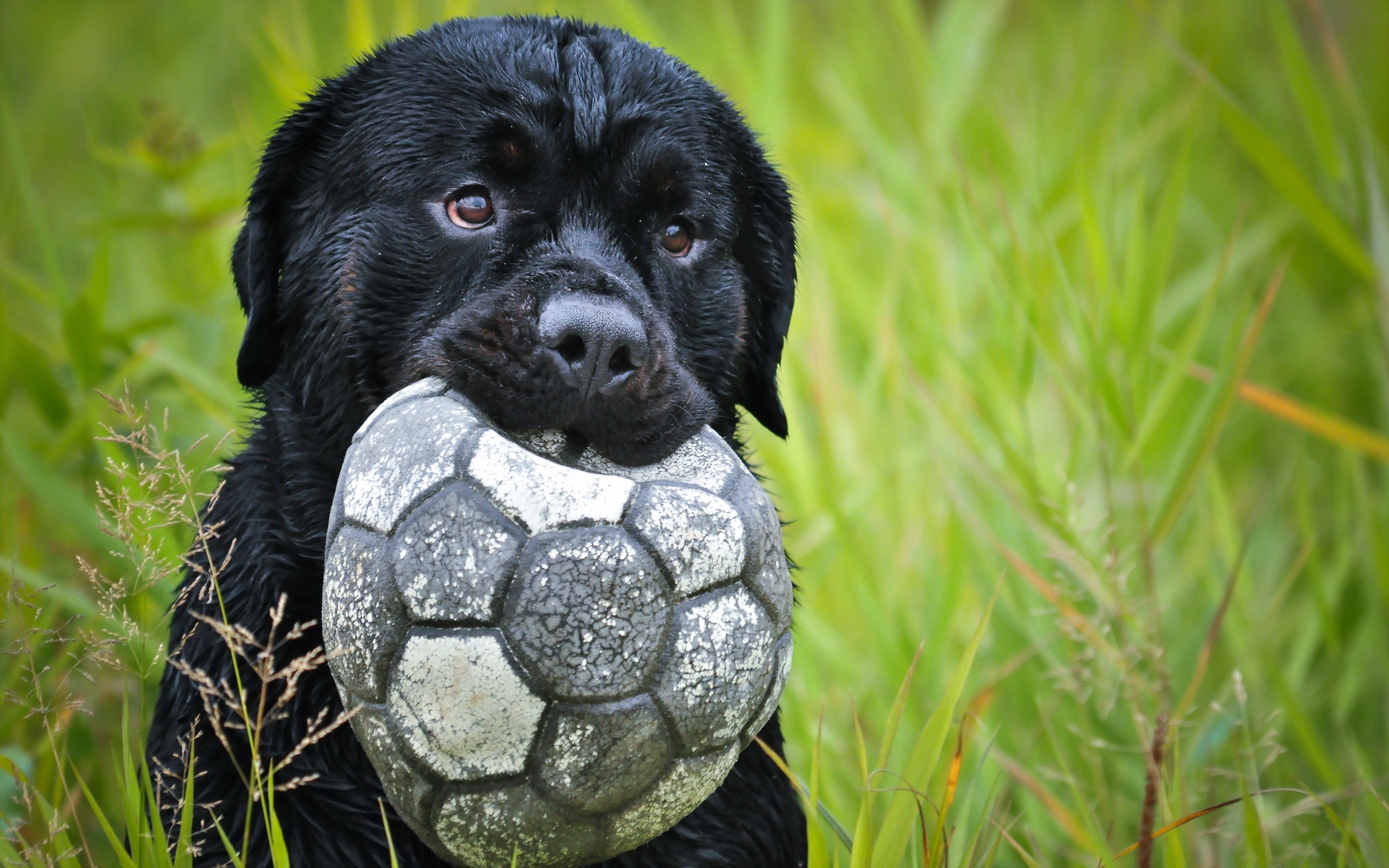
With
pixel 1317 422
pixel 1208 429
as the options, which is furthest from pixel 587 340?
pixel 1317 422

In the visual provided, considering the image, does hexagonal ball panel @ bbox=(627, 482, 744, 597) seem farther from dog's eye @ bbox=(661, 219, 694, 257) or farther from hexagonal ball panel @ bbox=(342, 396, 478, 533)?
dog's eye @ bbox=(661, 219, 694, 257)

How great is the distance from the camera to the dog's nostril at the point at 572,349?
1979mm

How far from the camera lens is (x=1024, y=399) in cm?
327

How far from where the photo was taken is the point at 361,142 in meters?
2.36

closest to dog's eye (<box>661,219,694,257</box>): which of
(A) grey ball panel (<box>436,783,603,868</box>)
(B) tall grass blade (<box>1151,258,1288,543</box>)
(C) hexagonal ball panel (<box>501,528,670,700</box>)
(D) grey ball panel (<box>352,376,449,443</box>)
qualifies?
(D) grey ball panel (<box>352,376,449,443</box>)

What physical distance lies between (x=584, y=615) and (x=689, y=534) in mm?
201

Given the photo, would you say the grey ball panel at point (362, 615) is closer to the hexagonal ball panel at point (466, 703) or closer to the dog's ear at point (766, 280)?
the hexagonal ball panel at point (466, 703)

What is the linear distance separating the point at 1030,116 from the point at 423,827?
3816 mm

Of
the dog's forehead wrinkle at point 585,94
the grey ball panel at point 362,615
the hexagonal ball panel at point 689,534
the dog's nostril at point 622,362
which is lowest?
the grey ball panel at point 362,615

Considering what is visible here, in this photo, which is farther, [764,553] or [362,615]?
[764,553]

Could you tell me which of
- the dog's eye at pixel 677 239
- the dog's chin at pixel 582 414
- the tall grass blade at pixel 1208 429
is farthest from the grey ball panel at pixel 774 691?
the tall grass blade at pixel 1208 429

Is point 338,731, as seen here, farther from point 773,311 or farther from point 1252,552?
point 1252,552

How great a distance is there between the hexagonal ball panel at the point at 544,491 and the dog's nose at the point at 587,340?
28 cm

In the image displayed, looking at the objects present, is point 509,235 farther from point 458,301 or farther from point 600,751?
point 600,751
